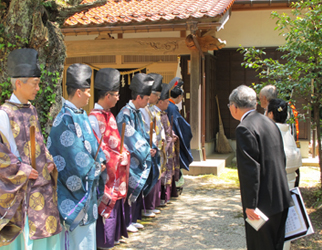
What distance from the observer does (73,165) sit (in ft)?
10.8

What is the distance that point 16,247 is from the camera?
2.85 meters

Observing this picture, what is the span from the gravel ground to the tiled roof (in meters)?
3.87

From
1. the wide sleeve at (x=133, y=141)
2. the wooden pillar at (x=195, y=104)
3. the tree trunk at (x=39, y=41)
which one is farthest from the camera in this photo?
the wooden pillar at (x=195, y=104)

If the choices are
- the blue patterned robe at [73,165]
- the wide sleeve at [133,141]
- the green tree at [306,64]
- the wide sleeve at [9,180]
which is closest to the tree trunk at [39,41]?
the wide sleeve at [133,141]

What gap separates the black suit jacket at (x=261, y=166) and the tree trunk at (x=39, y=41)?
8.01 ft

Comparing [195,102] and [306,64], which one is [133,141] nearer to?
[306,64]

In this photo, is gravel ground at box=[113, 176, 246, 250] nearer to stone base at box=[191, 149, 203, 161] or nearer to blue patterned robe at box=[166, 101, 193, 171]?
blue patterned robe at box=[166, 101, 193, 171]

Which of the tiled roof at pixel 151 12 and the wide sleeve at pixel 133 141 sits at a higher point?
the tiled roof at pixel 151 12

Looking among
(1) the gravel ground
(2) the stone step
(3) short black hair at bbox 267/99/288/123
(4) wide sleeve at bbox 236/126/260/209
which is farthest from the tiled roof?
(4) wide sleeve at bbox 236/126/260/209

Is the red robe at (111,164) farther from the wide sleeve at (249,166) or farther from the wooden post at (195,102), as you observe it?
the wooden post at (195,102)

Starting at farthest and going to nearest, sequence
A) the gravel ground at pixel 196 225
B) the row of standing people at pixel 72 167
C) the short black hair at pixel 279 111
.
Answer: the gravel ground at pixel 196 225 < the short black hair at pixel 279 111 < the row of standing people at pixel 72 167

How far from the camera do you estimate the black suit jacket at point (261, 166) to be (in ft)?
9.26

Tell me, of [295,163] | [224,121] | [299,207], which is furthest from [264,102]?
[224,121]

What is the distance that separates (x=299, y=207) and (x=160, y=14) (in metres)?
6.14
